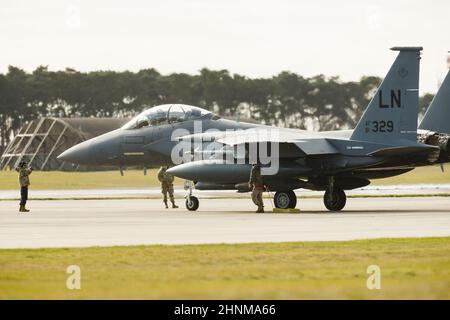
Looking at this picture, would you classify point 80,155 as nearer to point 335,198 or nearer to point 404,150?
point 335,198

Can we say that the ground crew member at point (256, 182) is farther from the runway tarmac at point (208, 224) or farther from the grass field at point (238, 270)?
the grass field at point (238, 270)

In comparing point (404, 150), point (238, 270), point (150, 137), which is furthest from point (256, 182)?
point (238, 270)

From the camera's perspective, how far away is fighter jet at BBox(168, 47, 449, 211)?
31.0m

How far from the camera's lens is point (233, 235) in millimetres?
22766

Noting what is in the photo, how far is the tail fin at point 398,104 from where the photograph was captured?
101 feet

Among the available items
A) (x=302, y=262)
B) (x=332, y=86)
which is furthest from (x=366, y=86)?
(x=302, y=262)

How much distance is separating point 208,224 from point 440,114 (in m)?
10.6

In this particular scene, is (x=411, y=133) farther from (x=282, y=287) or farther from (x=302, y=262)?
(x=282, y=287)

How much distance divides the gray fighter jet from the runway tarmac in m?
1.07

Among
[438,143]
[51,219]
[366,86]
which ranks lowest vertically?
[51,219]

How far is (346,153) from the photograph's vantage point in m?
32.1

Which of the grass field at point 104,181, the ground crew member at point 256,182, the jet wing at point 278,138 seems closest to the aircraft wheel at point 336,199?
the jet wing at point 278,138

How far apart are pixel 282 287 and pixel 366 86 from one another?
10955 centimetres

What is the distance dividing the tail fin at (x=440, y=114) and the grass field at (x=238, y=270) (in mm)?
13401
